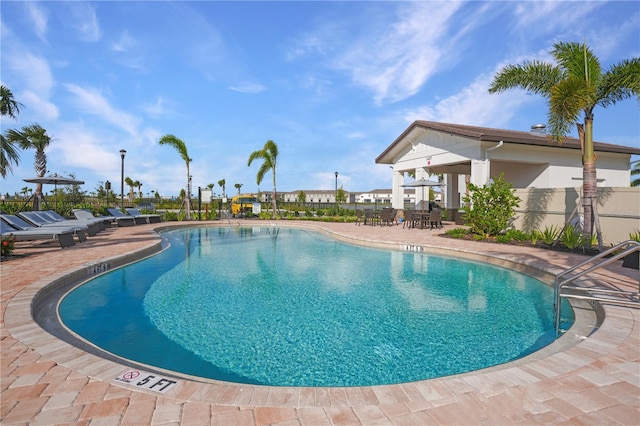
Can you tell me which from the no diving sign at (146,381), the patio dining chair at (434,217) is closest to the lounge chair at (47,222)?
the no diving sign at (146,381)

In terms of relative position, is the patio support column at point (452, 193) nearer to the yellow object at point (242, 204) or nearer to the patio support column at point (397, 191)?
the patio support column at point (397, 191)

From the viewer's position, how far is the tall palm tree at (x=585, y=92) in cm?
846

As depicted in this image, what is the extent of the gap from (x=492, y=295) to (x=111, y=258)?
842cm

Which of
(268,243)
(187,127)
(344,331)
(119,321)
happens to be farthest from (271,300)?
(187,127)

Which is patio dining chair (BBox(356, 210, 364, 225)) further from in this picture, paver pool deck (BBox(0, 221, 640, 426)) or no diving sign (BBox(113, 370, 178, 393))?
no diving sign (BBox(113, 370, 178, 393))

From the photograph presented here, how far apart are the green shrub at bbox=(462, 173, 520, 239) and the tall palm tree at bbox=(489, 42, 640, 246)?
88.2 inches

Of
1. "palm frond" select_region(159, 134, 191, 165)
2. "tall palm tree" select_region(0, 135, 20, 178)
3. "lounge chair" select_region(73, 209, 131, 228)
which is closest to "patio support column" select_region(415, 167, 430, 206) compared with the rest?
"palm frond" select_region(159, 134, 191, 165)

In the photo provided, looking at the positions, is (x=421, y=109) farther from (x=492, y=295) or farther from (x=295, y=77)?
(x=492, y=295)

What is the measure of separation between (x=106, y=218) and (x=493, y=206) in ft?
54.4

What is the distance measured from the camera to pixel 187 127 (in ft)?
69.9

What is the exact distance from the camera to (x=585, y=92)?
8367 millimetres

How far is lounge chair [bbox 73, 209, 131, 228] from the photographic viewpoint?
13969 mm

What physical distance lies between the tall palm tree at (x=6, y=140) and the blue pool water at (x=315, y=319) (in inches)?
368

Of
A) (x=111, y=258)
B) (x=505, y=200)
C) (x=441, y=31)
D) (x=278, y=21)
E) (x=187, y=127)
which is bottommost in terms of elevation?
(x=111, y=258)
